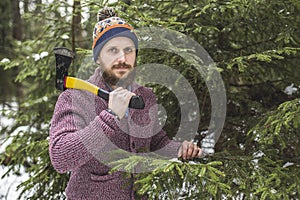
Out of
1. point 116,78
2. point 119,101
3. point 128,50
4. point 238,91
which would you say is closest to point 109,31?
point 128,50

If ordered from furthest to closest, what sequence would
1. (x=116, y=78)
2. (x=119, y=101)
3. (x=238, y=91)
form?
(x=238, y=91) < (x=116, y=78) < (x=119, y=101)

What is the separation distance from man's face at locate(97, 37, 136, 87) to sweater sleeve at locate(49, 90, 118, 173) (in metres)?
0.27

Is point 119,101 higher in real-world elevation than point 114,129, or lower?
higher

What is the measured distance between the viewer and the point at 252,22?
308cm

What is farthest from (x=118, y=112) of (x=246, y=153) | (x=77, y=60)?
(x=77, y=60)

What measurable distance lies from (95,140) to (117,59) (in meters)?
0.47

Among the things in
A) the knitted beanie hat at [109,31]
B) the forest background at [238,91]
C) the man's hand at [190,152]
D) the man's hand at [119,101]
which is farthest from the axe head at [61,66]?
the man's hand at [190,152]

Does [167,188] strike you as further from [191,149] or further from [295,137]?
[295,137]

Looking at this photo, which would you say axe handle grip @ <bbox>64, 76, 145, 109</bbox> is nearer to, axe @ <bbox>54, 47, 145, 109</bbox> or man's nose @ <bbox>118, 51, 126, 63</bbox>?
axe @ <bbox>54, 47, 145, 109</bbox>

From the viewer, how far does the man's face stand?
218cm

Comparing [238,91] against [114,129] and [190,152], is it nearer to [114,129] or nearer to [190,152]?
[190,152]

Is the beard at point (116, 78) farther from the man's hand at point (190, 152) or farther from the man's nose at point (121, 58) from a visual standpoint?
the man's hand at point (190, 152)

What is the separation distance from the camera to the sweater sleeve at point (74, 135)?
193 centimetres

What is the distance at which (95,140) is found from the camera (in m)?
1.95
